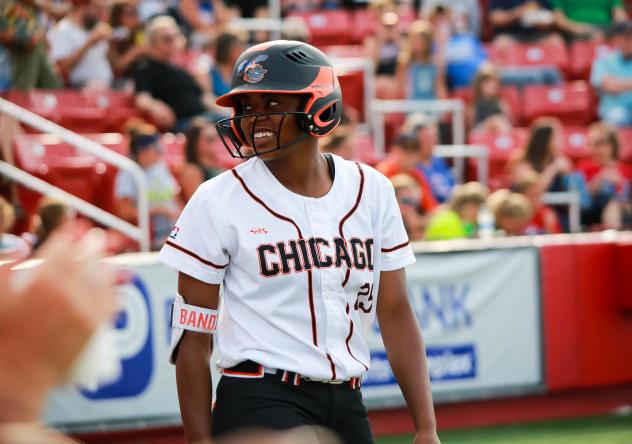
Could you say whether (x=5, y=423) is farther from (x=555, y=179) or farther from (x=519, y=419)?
(x=555, y=179)

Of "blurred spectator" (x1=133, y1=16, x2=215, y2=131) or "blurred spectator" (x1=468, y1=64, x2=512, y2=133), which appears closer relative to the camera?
"blurred spectator" (x1=133, y1=16, x2=215, y2=131)

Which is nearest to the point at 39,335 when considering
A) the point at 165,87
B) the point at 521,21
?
the point at 165,87

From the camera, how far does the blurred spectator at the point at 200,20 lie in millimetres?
12828

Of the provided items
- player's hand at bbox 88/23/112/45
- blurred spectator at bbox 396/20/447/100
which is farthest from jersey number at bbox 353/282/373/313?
blurred spectator at bbox 396/20/447/100

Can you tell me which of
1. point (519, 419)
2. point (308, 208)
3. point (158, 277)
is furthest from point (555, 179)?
point (308, 208)

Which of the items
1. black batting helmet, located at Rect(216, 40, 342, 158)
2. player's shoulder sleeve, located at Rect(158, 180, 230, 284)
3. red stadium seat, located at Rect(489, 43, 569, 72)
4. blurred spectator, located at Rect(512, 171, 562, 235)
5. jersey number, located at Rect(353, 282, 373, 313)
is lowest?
blurred spectator, located at Rect(512, 171, 562, 235)

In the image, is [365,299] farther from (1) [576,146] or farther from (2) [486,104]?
(1) [576,146]

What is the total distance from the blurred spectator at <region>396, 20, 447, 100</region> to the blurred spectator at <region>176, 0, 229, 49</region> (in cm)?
196

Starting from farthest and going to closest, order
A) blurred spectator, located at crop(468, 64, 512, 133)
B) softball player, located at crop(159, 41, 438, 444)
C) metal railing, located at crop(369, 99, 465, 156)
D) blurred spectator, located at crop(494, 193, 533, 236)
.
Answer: blurred spectator, located at crop(468, 64, 512, 133) < metal railing, located at crop(369, 99, 465, 156) < blurred spectator, located at crop(494, 193, 533, 236) < softball player, located at crop(159, 41, 438, 444)

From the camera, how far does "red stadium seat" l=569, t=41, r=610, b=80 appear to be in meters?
14.7

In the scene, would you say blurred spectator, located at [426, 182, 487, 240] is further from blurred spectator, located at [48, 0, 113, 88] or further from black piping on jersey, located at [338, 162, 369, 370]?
black piping on jersey, located at [338, 162, 369, 370]

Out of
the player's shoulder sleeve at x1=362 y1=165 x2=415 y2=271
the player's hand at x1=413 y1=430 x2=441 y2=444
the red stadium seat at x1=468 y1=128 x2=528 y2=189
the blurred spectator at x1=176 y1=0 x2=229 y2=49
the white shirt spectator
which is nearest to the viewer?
the player's hand at x1=413 y1=430 x2=441 y2=444

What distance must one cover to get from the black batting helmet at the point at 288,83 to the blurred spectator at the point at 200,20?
8875 millimetres

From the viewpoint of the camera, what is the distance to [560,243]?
27.2 feet
